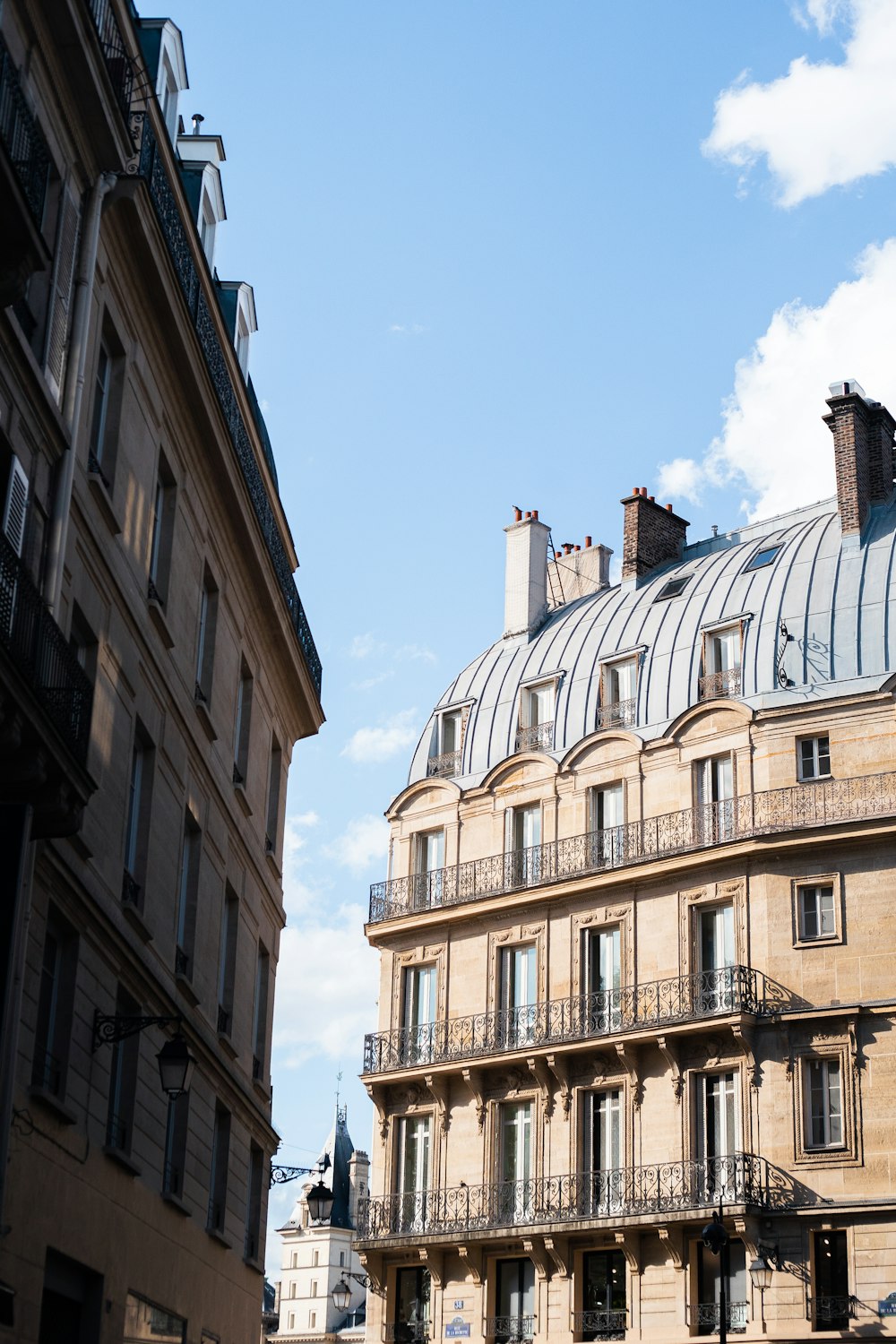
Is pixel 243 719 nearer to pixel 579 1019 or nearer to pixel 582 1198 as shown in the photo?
pixel 579 1019

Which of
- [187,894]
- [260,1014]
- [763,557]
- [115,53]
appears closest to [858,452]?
[763,557]

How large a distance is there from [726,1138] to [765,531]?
51.1 ft

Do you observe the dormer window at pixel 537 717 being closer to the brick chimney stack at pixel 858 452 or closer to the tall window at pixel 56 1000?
the brick chimney stack at pixel 858 452

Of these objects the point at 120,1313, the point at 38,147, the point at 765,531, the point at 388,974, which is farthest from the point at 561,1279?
the point at 38,147

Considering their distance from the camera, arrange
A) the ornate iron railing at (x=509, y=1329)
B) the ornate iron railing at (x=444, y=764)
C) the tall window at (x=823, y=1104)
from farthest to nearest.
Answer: the ornate iron railing at (x=444, y=764) → the ornate iron railing at (x=509, y=1329) → the tall window at (x=823, y=1104)

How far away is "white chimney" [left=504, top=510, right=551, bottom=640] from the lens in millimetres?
46594

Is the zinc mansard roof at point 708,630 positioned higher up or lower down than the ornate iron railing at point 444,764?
higher up

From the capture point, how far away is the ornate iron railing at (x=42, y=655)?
521 inches

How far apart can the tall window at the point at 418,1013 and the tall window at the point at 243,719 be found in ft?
54.8

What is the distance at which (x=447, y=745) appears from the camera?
148ft

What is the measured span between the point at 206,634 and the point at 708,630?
18896mm

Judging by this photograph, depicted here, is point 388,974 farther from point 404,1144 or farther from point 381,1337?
point 381,1337

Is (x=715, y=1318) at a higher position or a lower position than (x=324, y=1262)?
lower

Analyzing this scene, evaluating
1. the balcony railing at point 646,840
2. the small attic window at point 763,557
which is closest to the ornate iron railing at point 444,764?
the balcony railing at point 646,840
